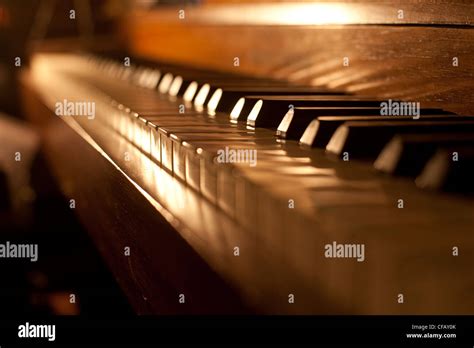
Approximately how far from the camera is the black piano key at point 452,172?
0.73 m

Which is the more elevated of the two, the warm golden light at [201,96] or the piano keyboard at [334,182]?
the warm golden light at [201,96]

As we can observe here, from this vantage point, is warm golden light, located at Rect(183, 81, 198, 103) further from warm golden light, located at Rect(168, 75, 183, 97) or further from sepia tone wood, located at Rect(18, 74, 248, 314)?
sepia tone wood, located at Rect(18, 74, 248, 314)

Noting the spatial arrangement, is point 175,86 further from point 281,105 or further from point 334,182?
point 334,182

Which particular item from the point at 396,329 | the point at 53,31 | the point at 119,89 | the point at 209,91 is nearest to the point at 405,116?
the point at 396,329

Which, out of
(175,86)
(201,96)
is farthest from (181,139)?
(175,86)

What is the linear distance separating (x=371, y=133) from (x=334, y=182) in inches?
6.5

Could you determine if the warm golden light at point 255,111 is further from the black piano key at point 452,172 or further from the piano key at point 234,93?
the black piano key at point 452,172

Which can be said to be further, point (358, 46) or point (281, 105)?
point (358, 46)

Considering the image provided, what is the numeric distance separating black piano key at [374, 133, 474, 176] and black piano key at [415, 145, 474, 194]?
55 mm

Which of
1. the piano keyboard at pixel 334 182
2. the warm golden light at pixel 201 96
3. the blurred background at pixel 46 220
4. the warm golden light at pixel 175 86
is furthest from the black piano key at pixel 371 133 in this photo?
the blurred background at pixel 46 220

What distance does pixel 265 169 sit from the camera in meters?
0.87

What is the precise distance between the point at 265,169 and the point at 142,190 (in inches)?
17.7

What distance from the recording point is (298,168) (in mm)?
880

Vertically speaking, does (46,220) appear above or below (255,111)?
below
